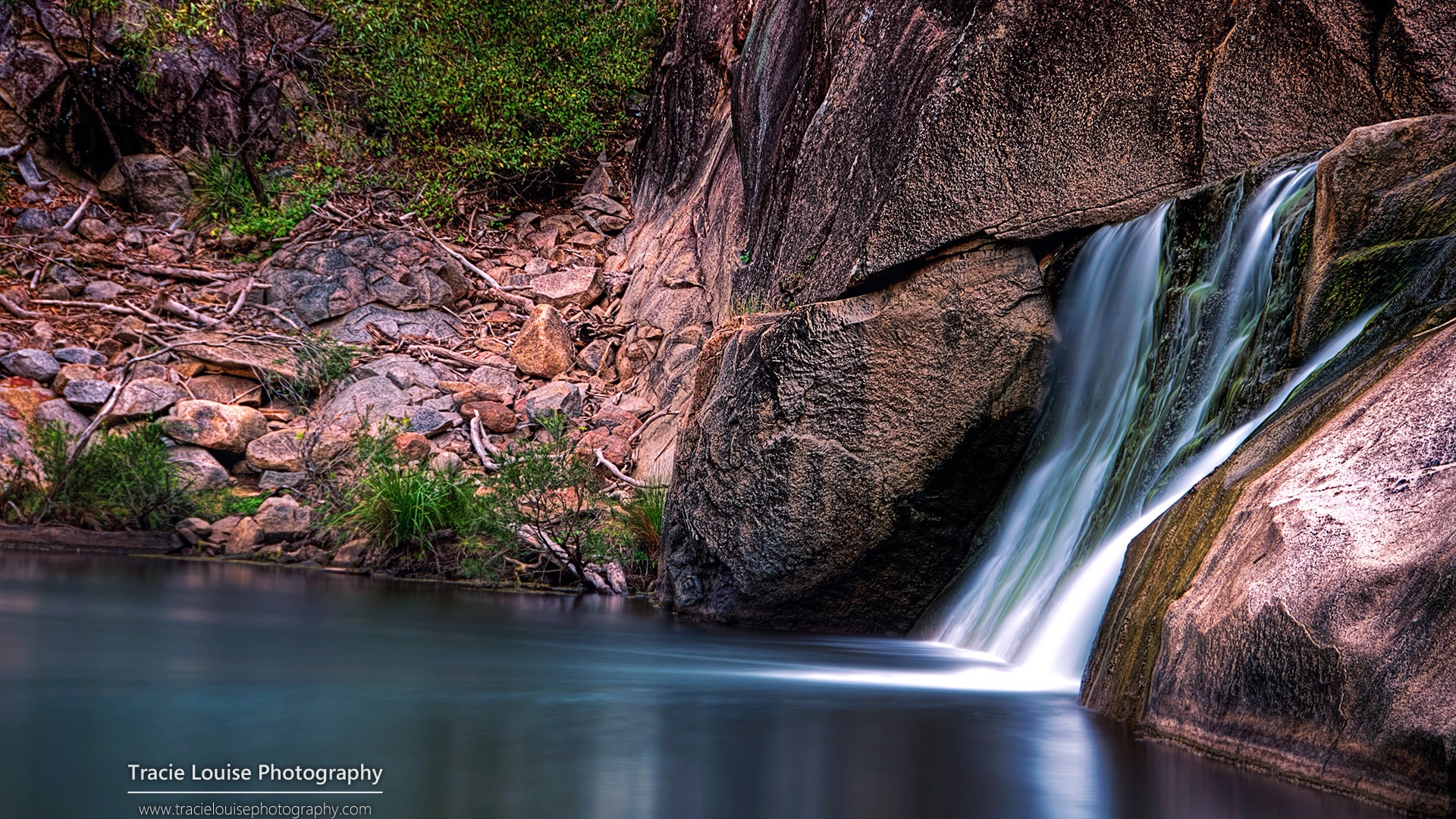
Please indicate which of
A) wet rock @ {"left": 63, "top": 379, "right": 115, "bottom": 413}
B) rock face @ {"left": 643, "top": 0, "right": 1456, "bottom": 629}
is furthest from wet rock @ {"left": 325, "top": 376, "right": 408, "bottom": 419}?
rock face @ {"left": 643, "top": 0, "right": 1456, "bottom": 629}

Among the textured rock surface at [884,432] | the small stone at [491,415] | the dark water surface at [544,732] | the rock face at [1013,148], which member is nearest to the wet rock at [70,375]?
the small stone at [491,415]

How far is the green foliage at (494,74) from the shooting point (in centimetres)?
1412

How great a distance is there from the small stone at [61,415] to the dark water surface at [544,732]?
704 centimetres

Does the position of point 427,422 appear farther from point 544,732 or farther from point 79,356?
point 544,732

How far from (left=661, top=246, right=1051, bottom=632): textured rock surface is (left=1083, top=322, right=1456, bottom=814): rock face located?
2.39 m

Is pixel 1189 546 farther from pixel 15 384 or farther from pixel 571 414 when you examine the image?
pixel 15 384

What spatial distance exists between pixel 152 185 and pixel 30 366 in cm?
396

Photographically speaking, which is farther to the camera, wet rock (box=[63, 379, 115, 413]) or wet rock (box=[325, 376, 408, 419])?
wet rock (box=[325, 376, 408, 419])

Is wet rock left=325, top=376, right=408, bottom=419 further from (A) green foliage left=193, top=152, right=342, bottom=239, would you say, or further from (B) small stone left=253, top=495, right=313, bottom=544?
(A) green foliage left=193, top=152, right=342, bottom=239

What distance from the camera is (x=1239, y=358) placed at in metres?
4.14

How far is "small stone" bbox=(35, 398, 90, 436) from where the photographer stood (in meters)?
10.9

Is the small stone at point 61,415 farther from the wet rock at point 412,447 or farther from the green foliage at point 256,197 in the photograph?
the green foliage at point 256,197

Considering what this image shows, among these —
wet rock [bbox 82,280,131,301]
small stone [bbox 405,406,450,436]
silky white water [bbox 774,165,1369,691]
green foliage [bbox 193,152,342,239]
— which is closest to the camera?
silky white water [bbox 774,165,1369,691]

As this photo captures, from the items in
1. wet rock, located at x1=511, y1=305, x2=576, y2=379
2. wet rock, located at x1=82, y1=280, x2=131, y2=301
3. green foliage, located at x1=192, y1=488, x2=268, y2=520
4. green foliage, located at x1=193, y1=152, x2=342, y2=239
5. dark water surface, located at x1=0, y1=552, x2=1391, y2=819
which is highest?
green foliage, located at x1=193, y1=152, x2=342, y2=239
